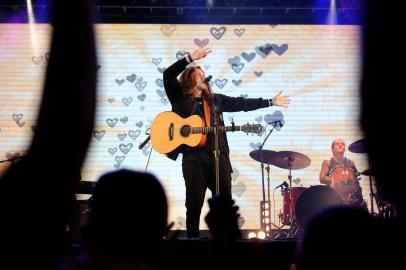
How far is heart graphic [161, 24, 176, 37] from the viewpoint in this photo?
7659 millimetres

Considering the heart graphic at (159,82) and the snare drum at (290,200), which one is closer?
the snare drum at (290,200)

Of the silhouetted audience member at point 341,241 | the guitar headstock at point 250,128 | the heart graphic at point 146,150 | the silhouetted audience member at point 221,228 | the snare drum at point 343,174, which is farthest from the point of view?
the heart graphic at point 146,150

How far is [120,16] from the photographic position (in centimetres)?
778

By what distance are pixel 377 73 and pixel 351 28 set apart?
706cm

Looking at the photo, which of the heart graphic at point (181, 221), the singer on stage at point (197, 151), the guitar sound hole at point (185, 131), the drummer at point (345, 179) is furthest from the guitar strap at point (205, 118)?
the drummer at point (345, 179)

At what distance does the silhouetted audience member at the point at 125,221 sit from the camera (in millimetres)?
1417

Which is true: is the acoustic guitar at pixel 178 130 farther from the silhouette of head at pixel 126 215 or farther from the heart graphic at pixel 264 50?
the silhouette of head at pixel 126 215

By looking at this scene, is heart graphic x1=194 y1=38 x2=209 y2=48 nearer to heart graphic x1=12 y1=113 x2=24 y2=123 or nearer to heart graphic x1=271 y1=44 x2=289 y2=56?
heart graphic x1=271 y1=44 x2=289 y2=56

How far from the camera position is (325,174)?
7246mm

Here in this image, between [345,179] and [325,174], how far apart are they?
1.64 ft

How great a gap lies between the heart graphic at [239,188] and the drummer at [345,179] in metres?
1.11

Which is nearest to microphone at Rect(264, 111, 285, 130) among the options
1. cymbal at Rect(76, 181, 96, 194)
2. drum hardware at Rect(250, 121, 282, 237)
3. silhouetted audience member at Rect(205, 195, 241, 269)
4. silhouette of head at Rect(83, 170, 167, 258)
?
drum hardware at Rect(250, 121, 282, 237)

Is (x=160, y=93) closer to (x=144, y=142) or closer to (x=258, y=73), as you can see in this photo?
(x=144, y=142)

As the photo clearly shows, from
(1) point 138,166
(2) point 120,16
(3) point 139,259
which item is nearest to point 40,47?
(2) point 120,16
